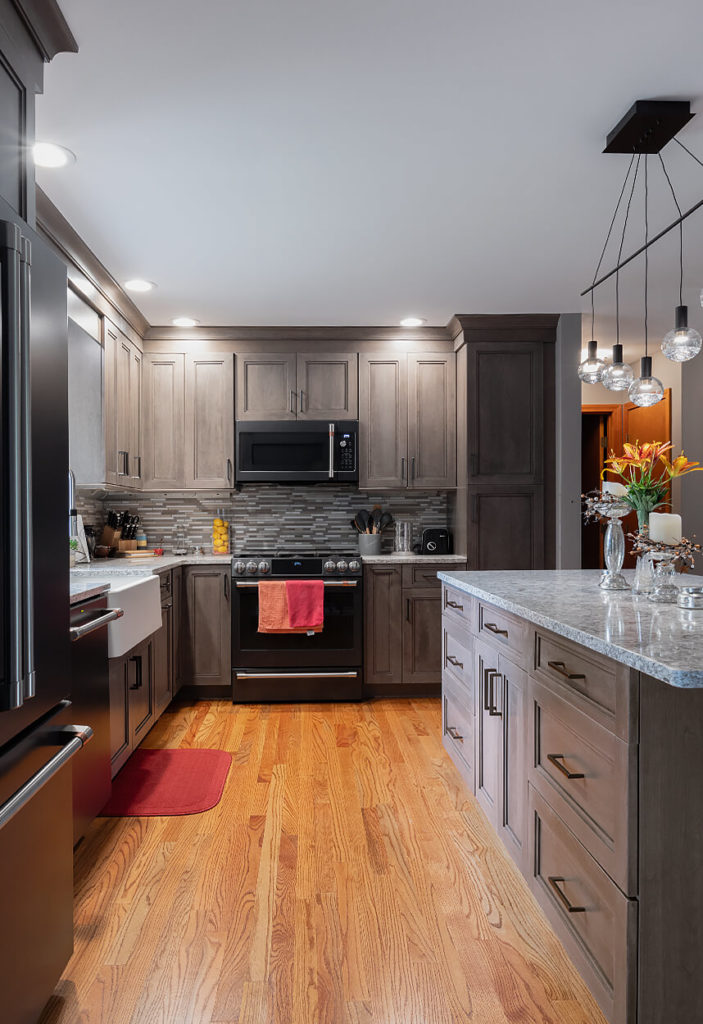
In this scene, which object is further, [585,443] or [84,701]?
[585,443]

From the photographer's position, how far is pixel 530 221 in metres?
2.94

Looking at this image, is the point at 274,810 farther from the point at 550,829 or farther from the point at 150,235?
the point at 150,235

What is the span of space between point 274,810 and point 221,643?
1754mm

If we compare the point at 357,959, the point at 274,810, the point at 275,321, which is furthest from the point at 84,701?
the point at 275,321

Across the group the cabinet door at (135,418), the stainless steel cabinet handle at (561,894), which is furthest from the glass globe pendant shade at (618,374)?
the cabinet door at (135,418)

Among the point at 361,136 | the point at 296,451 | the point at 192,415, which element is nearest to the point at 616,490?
the point at 361,136

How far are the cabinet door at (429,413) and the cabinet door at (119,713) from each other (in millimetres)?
2378

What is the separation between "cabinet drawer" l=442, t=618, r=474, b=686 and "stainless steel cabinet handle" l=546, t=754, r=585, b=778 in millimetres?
836

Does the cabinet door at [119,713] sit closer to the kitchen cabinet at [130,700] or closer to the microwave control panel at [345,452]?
the kitchen cabinet at [130,700]

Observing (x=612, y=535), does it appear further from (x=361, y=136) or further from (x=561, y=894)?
(x=361, y=136)

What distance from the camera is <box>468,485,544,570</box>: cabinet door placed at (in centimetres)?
439

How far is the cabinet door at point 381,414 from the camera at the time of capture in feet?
15.1

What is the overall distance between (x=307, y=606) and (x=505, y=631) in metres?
2.15

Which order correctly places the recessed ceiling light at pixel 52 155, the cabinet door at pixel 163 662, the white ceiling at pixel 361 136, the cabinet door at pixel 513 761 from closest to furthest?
the white ceiling at pixel 361 136 < the cabinet door at pixel 513 761 < the recessed ceiling light at pixel 52 155 < the cabinet door at pixel 163 662
